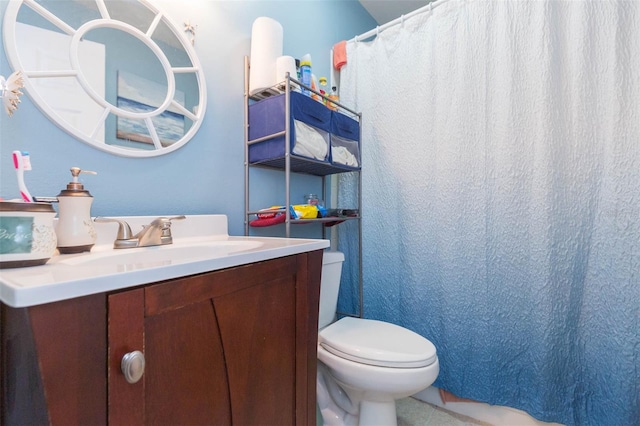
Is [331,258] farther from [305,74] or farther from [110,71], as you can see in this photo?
[110,71]

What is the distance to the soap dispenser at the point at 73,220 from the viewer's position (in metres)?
0.64

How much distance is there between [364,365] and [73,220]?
941mm

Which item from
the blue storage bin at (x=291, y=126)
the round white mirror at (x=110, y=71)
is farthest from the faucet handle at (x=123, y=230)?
the blue storage bin at (x=291, y=126)

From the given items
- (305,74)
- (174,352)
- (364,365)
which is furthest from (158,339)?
(305,74)

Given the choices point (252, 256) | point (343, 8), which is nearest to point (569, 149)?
point (252, 256)

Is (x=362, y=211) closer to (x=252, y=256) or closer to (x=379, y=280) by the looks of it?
(x=379, y=280)

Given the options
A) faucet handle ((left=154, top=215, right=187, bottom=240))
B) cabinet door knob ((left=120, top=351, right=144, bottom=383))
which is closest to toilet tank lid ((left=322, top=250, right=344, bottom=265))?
faucet handle ((left=154, top=215, right=187, bottom=240))

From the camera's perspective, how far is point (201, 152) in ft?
3.55

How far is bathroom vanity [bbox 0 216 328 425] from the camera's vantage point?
13.8 inches

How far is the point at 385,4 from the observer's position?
78.1 inches

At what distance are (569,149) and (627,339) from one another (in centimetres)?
76

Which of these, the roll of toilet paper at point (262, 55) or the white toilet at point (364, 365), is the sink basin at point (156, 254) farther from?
the roll of toilet paper at point (262, 55)

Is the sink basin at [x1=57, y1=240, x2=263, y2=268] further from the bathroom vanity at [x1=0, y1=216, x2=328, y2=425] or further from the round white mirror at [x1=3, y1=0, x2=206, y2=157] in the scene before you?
the round white mirror at [x1=3, y1=0, x2=206, y2=157]

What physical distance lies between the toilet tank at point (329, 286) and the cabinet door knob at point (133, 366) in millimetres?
877
